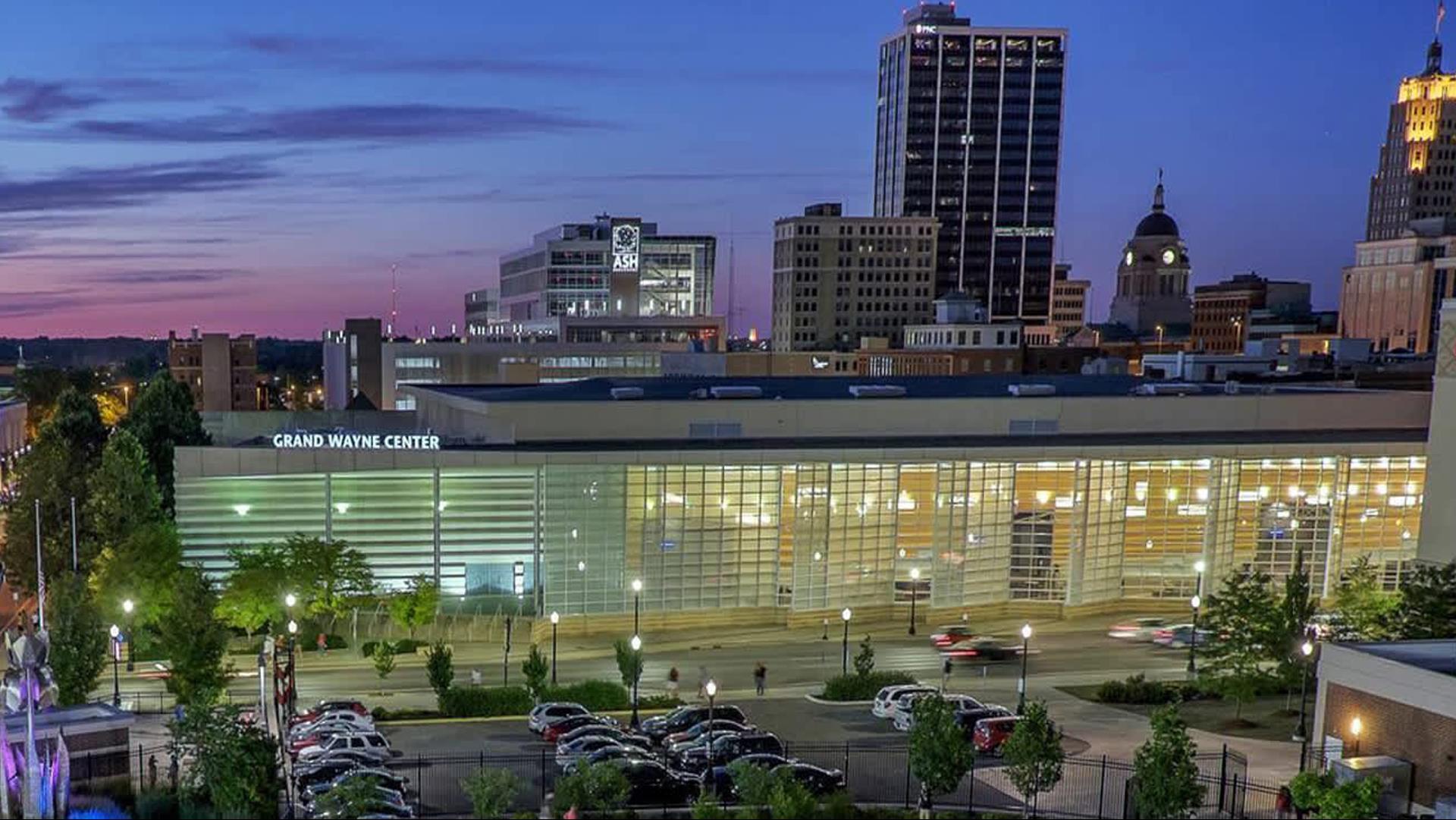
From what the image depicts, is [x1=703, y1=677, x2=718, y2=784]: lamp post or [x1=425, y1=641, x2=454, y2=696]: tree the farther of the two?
[x1=425, y1=641, x2=454, y2=696]: tree

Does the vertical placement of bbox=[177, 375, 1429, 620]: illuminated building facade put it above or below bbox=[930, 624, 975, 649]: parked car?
above

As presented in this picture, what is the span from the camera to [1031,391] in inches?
2822

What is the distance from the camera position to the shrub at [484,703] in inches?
1697

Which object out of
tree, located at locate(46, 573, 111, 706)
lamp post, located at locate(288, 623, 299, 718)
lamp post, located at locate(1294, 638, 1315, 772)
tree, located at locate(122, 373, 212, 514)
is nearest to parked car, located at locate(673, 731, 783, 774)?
lamp post, located at locate(288, 623, 299, 718)

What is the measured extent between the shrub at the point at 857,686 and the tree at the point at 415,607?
19.9 metres

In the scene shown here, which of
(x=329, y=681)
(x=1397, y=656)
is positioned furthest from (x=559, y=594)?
(x=1397, y=656)

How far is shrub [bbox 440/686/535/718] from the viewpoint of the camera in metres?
43.1

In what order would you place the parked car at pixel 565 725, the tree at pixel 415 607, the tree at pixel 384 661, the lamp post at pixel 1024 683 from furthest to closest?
the tree at pixel 415 607 → the tree at pixel 384 661 → the lamp post at pixel 1024 683 → the parked car at pixel 565 725

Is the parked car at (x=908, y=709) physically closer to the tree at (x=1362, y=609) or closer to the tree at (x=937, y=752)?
the tree at (x=937, y=752)

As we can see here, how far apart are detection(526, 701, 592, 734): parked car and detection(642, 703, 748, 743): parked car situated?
255 centimetres

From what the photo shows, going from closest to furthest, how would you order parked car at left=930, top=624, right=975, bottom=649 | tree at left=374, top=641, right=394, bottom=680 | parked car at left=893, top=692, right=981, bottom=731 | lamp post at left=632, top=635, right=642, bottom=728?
parked car at left=893, top=692, right=981, bottom=731, lamp post at left=632, top=635, right=642, bottom=728, tree at left=374, top=641, right=394, bottom=680, parked car at left=930, top=624, right=975, bottom=649

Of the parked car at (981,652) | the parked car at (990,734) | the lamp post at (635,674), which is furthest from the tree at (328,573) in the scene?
the parked car at (990,734)

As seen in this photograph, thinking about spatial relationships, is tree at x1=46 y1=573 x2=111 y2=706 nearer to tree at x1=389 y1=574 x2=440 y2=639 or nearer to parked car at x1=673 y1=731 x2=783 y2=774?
tree at x1=389 y1=574 x2=440 y2=639

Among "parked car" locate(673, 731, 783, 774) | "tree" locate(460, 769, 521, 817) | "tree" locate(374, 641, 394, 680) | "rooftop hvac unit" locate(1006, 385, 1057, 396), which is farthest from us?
"rooftop hvac unit" locate(1006, 385, 1057, 396)
